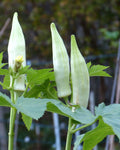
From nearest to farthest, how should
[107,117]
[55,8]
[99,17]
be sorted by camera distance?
[107,117] < [99,17] < [55,8]

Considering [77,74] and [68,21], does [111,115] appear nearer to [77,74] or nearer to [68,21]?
[77,74]

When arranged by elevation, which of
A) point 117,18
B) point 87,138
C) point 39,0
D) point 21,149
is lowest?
point 21,149

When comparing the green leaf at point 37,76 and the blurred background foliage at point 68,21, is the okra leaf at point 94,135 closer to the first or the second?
the green leaf at point 37,76

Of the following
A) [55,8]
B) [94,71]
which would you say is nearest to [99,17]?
[55,8]

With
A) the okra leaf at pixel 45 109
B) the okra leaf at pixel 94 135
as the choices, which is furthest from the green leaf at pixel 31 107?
the okra leaf at pixel 94 135

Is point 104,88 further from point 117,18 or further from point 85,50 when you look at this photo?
point 117,18

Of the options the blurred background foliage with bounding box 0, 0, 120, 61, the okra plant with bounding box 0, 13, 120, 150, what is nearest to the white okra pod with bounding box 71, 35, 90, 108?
the okra plant with bounding box 0, 13, 120, 150

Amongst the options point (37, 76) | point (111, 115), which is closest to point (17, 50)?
point (37, 76)
